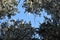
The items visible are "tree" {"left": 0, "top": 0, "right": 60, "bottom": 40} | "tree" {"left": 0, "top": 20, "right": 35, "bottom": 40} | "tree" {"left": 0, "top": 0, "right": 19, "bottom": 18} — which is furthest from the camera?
"tree" {"left": 0, "top": 0, "right": 19, "bottom": 18}

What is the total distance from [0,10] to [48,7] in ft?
7.06

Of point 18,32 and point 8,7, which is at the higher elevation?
point 8,7

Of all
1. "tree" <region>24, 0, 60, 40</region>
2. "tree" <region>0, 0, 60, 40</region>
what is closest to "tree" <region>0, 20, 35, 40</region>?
"tree" <region>0, 0, 60, 40</region>

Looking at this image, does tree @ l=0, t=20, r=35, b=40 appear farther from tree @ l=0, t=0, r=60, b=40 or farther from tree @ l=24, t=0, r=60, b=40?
tree @ l=24, t=0, r=60, b=40

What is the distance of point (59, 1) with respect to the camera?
31.3 feet

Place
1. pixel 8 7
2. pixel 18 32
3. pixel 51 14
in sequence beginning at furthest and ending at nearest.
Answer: pixel 8 7 < pixel 18 32 < pixel 51 14

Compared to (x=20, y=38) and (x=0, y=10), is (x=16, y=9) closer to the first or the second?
(x=0, y=10)

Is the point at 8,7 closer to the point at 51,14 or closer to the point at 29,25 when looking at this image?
the point at 29,25

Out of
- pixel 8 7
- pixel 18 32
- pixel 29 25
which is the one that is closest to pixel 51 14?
pixel 29 25

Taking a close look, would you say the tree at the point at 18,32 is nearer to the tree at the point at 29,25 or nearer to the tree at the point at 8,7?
the tree at the point at 29,25

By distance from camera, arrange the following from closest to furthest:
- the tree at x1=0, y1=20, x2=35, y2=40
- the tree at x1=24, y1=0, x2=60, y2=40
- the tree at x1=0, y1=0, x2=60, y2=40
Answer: the tree at x1=24, y1=0, x2=60, y2=40 < the tree at x1=0, y1=0, x2=60, y2=40 < the tree at x1=0, y1=20, x2=35, y2=40

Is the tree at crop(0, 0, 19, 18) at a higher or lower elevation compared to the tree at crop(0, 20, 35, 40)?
higher

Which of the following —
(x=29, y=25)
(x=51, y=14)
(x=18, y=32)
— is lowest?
(x=18, y=32)

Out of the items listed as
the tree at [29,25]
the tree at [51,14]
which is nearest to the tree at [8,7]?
the tree at [29,25]
